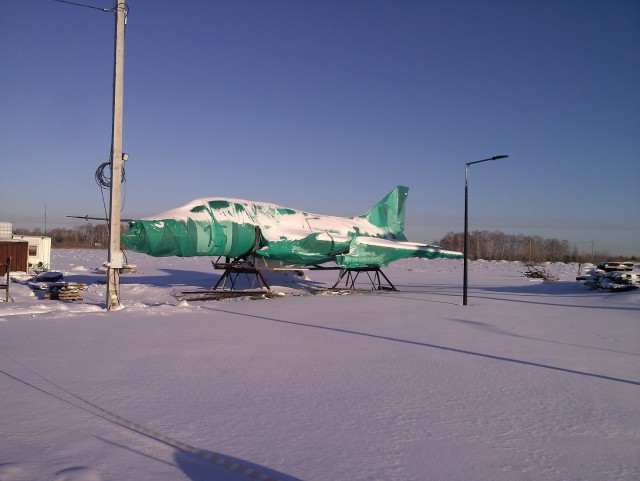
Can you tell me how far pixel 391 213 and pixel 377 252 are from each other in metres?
4.36

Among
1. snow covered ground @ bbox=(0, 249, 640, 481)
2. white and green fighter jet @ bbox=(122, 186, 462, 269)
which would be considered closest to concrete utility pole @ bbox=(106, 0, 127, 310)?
white and green fighter jet @ bbox=(122, 186, 462, 269)

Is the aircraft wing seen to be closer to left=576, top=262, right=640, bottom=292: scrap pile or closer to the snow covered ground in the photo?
left=576, top=262, right=640, bottom=292: scrap pile

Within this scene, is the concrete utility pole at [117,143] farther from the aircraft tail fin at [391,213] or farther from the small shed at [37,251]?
the small shed at [37,251]

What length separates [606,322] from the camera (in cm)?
1408

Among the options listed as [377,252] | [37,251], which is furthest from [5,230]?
[377,252]

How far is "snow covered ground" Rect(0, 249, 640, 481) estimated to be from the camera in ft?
13.9

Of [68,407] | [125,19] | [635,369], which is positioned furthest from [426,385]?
[125,19]

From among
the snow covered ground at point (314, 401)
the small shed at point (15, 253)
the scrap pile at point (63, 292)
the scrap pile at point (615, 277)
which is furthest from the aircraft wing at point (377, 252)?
the small shed at point (15, 253)

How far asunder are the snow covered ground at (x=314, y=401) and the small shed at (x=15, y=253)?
2140cm

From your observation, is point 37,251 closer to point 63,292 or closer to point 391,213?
point 63,292

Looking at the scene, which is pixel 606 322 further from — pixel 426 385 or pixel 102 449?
pixel 102 449

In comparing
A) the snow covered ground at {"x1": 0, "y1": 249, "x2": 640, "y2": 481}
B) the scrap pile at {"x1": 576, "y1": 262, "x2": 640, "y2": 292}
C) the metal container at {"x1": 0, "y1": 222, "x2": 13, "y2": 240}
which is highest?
the metal container at {"x1": 0, "y1": 222, "x2": 13, "y2": 240}

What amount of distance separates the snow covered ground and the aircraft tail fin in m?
14.4

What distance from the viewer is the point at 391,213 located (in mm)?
27203
